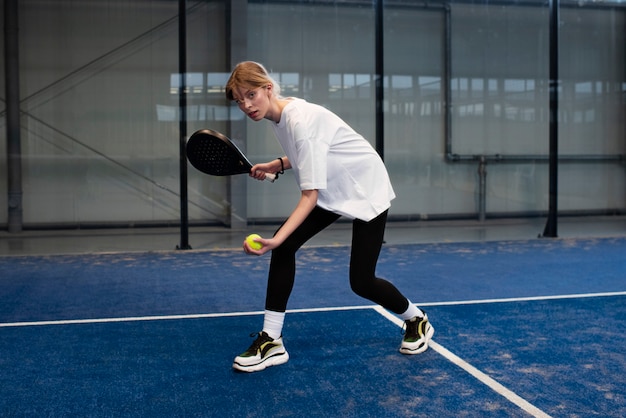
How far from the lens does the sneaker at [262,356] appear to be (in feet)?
10.8

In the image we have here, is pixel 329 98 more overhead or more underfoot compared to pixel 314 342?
more overhead

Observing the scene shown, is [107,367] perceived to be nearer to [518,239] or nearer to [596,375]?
[596,375]

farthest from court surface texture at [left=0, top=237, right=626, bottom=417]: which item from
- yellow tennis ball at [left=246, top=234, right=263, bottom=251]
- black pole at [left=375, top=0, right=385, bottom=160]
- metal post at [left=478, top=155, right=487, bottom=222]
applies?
metal post at [left=478, top=155, right=487, bottom=222]

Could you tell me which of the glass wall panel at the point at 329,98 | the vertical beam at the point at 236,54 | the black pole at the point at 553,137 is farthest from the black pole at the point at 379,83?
the black pole at the point at 553,137

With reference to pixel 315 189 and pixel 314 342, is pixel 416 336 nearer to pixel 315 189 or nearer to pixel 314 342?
pixel 314 342

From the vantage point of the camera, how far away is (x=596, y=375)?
323 centimetres

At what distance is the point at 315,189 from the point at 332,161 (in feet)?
1.04

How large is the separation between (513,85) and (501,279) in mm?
3964

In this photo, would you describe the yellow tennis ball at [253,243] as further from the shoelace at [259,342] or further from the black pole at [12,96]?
the black pole at [12,96]

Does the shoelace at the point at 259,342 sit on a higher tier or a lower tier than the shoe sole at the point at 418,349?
higher

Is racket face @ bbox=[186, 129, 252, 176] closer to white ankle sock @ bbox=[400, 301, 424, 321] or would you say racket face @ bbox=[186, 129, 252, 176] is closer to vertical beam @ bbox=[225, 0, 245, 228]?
white ankle sock @ bbox=[400, 301, 424, 321]

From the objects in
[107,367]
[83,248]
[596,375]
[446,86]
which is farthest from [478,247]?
[107,367]

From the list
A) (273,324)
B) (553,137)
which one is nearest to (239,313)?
(273,324)

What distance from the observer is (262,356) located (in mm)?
3348
